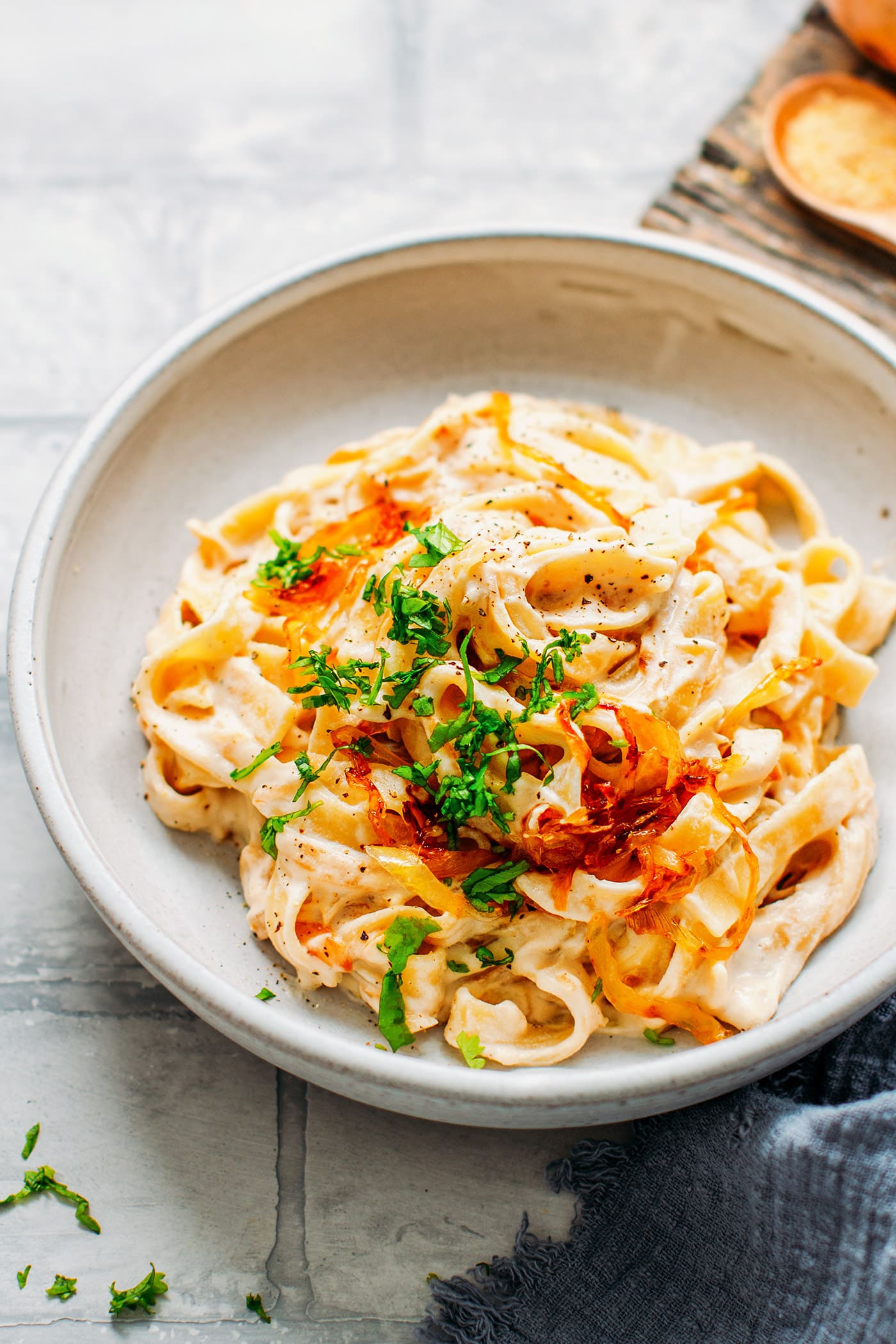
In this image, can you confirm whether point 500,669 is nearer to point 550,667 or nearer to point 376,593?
point 550,667

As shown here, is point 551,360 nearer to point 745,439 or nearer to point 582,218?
point 745,439

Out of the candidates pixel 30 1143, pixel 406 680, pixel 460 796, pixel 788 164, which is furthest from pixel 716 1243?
pixel 788 164

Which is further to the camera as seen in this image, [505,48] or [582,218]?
[505,48]

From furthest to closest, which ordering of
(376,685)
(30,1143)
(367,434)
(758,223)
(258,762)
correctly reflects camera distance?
(758,223) → (367,434) → (30,1143) → (258,762) → (376,685)

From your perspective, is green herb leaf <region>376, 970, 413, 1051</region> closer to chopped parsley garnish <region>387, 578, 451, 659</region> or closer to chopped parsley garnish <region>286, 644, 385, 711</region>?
chopped parsley garnish <region>286, 644, 385, 711</region>

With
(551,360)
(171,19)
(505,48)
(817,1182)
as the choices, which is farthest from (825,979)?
(171,19)

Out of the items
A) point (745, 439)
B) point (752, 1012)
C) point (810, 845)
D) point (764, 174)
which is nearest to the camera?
point (752, 1012)
